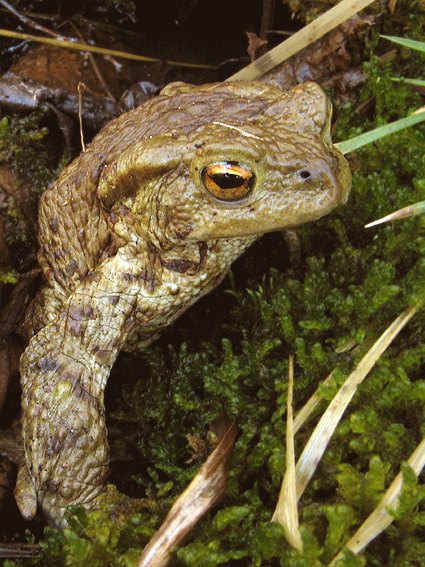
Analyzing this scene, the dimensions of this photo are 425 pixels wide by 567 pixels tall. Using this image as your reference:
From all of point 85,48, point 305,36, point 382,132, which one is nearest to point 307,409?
point 382,132

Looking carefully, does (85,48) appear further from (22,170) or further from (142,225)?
(142,225)

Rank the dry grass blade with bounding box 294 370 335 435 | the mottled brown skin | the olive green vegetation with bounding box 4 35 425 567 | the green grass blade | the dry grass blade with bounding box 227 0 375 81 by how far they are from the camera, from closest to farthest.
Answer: the olive green vegetation with bounding box 4 35 425 567 < the mottled brown skin < the dry grass blade with bounding box 294 370 335 435 < the green grass blade < the dry grass blade with bounding box 227 0 375 81

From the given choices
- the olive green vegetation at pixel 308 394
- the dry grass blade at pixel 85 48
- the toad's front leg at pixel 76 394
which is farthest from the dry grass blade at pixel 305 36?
the toad's front leg at pixel 76 394

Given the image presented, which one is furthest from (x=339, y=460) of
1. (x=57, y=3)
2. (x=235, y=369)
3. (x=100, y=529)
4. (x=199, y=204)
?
(x=57, y=3)

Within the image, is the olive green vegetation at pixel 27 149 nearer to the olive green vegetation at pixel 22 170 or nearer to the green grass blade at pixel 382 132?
the olive green vegetation at pixel 22 170

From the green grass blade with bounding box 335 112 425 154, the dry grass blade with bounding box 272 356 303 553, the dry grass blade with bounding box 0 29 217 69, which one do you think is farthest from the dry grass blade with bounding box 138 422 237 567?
the dry grass blade with bounding box 0 29 217 69

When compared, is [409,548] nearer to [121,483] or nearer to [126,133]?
[121,483]

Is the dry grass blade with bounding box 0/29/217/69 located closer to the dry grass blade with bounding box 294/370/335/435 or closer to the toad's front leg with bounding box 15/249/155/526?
the toad's front leg with bounding box 15/249/155/526
